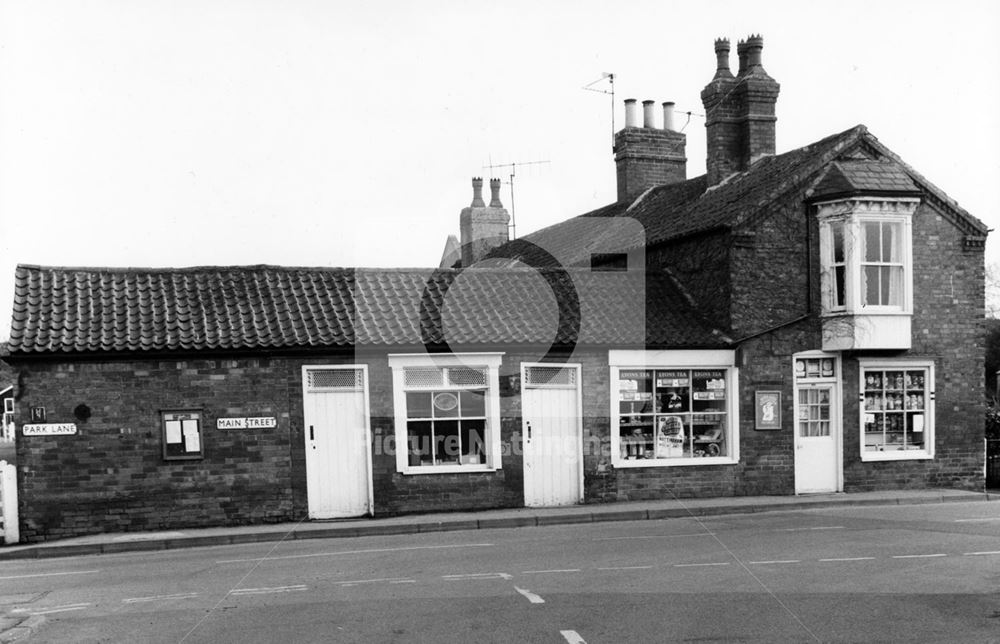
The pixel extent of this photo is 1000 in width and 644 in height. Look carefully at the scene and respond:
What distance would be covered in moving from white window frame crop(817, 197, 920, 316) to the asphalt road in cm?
534

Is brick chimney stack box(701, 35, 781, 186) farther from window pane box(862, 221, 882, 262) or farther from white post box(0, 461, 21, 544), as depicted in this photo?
white post box(0, 461, 21, 544)

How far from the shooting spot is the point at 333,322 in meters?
17.8

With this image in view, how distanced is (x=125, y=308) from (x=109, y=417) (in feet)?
7.08

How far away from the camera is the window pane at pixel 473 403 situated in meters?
18.1

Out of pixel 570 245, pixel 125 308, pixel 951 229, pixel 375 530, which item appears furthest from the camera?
pixel 570 245

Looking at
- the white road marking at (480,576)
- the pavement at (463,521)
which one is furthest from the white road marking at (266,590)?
the pavement at (463,521)

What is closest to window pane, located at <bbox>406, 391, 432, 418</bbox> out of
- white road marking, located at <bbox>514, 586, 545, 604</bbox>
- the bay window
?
white road marking, located at <bbox>514, 586, 545, 604</bbox>

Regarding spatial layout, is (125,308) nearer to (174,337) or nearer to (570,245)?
(174,337)

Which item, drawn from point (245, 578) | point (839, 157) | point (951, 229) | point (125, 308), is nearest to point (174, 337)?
point (125, 308)

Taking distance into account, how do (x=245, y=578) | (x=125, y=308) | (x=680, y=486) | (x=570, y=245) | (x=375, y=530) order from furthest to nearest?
(x=570, y=245), (x=680, y=486), (x=125, y=308), (x=375, y=530), (x=245, y=578)

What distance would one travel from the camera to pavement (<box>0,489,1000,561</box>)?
15305 millimetres

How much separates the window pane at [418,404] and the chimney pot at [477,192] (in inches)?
832

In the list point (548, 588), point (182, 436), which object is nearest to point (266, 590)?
point (548, 588)

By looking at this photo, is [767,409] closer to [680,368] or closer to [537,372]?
[680,368]
